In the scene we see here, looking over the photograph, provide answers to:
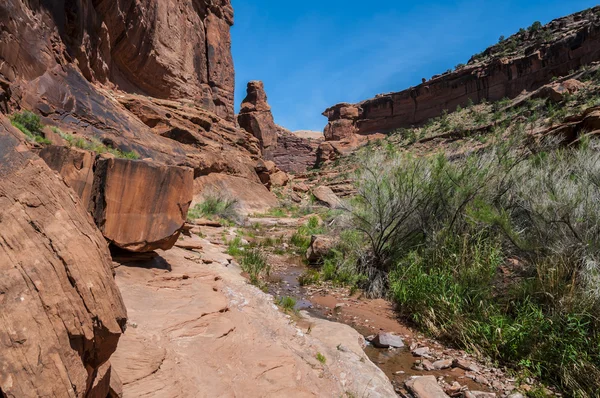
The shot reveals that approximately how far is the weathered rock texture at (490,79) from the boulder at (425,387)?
46.4 meters

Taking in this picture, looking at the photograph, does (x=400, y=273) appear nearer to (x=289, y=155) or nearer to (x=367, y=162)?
(x=367, y=162)

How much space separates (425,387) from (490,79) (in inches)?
2064

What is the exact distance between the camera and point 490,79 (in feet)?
154

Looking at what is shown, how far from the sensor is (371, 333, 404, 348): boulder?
522 centimetres

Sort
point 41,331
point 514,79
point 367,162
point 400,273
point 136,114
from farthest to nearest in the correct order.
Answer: point 514,79 → point 136,114 → point 367,162 → point 400,273 → point 41,331

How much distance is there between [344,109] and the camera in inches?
2446

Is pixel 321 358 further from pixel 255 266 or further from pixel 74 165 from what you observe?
pixel 255 266

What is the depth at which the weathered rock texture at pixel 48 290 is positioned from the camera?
1.50 m

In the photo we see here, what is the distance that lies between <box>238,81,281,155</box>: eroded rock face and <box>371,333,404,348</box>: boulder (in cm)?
3858

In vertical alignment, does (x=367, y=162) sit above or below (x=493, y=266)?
above

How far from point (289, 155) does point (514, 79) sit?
3340 centimetres

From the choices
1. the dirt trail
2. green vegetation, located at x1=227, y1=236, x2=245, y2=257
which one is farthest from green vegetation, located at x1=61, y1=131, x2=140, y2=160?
the dirt trail

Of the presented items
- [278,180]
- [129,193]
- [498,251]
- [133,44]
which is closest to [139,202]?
[129,193]

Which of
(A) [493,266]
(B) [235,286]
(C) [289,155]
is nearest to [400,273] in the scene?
(A) [493,266]
